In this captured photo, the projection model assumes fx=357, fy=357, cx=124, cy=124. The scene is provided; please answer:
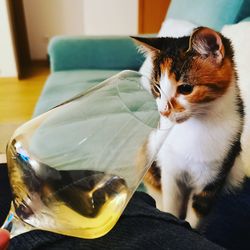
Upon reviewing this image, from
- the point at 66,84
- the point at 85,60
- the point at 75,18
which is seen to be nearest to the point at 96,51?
the point at 85,60

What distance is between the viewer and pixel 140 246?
0.47 metres

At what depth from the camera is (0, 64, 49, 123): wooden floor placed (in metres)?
2.13

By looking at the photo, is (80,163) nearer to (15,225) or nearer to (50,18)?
(15,225)

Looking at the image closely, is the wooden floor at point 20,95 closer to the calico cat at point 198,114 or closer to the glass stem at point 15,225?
the calico cat at point 198,114

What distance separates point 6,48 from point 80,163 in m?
2.39

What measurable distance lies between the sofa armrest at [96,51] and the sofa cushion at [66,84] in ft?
0.18

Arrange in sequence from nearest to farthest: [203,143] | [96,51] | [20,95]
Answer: [203,143]
[96,51]
[20,95]

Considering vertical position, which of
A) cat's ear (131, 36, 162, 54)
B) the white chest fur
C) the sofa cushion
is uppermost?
cat's ear (131, 36, 162, 54)

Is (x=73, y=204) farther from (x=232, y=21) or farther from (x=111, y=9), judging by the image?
(x=111, y=9)

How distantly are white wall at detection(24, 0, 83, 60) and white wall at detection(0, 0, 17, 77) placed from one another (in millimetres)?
377

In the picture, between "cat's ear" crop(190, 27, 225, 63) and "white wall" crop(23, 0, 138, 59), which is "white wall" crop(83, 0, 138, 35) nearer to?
"white wall" crop(23, 0, 138, 59)

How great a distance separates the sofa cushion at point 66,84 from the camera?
1.28 m

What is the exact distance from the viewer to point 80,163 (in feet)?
1.38

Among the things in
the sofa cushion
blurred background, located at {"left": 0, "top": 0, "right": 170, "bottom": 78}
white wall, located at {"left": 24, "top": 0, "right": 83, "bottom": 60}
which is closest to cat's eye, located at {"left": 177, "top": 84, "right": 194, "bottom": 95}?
the sofa cushion
